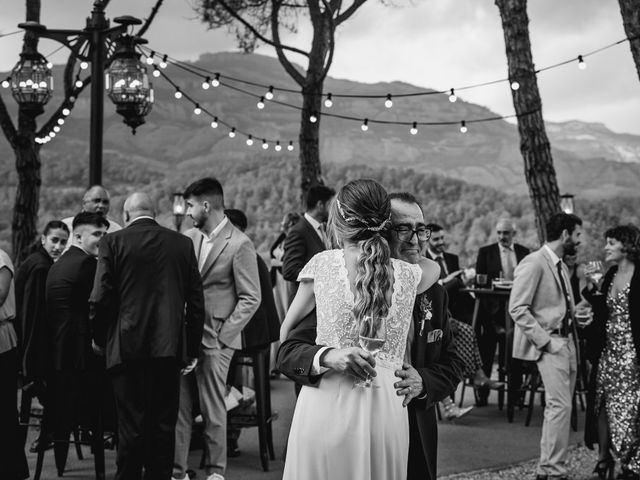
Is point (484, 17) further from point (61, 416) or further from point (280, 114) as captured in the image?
point (61, 416)

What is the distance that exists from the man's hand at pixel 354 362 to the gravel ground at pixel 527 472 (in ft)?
11.2

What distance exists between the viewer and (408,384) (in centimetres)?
291

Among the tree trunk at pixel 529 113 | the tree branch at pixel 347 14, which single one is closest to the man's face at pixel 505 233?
the tree trunk at pixel 529 113

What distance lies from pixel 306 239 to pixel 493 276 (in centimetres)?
316

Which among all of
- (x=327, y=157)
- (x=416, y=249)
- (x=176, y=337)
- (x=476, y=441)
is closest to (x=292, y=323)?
(x=416, y=249)

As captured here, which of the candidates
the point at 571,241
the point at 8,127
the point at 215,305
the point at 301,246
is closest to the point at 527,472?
the point at 571,241

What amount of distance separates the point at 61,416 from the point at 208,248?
4.67 feet

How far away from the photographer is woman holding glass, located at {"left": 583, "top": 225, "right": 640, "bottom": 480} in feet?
18.9

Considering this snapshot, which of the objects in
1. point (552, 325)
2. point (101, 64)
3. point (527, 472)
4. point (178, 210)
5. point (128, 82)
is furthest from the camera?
point (178, 210)

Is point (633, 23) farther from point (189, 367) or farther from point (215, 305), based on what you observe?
point (189, 367)

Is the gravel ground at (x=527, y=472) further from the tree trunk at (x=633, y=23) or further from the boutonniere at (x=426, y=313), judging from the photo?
the boutonniere at (x=426, y=313)

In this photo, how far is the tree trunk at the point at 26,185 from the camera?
12055 mm

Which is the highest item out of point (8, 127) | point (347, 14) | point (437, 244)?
point (347, 14)

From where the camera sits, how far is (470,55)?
800 inches
